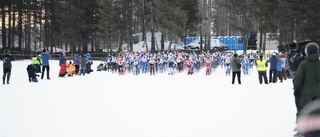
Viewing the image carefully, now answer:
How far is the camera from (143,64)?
80.5 ft

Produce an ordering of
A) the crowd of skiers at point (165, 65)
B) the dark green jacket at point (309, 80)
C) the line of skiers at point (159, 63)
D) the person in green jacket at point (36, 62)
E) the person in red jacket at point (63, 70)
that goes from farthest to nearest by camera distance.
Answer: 1. the line of skiers at point (159, 63)
2. the person in red jacket at point (63, 70)
3. the person in green jacket at point (36, 62)
4. the crowd of skiers at point (165, 65)
5. the dark green jacket at point (309, 80)

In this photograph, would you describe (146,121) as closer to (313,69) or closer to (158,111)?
(158,111)

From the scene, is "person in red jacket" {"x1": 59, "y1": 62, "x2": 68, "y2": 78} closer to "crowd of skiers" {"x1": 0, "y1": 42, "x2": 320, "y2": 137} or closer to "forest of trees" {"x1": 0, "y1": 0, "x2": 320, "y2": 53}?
"crowd of skiers" {"x1": 0, "y1": 42, "x2": 320, "y2": 137}

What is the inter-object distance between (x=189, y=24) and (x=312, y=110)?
4219 cm

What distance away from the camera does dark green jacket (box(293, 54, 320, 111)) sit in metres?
5.59

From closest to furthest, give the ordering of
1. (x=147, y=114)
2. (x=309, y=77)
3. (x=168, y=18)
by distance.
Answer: (x=309, y=77) < (x=147, y=114) < (x=168, y=18)

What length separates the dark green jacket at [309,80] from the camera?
559 centimetres

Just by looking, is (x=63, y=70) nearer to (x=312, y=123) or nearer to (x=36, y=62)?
(x=36, y=62)

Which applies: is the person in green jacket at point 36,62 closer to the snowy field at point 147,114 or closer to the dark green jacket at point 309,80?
the snowy field at point 147,114

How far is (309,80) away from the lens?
18.5ft

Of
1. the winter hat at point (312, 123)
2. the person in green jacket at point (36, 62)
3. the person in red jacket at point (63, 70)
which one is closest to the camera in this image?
the winter hat at point (312, 123)

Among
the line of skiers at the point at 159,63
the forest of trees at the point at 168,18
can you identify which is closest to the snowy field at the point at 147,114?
the line of skiers at the point at 159,63

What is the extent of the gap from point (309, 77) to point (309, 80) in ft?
0.17

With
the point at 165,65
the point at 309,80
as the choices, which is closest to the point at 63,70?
the point at 165,65
